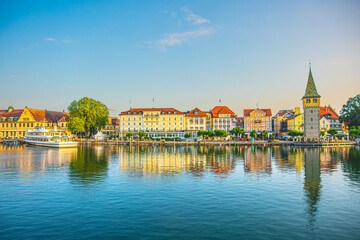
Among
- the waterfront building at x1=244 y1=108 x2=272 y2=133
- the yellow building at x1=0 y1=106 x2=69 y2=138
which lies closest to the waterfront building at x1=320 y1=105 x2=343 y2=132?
the waterfront building at x1=244 y1=108 x2=272 y2=133

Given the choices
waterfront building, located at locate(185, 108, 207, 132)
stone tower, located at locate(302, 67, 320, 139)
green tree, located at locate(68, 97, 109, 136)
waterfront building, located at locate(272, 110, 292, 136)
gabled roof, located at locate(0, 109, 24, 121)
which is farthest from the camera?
gabled roof, located at locate(0, 109, 24, 121)

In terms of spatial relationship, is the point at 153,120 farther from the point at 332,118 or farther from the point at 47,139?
the point at 332,118

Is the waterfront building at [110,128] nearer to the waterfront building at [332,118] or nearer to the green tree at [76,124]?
the green tree at [76,124]

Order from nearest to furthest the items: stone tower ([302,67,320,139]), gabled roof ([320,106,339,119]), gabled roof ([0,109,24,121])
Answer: stone tower ([302,67,320,139]) < gabled roof ([320,106,339,119]) < gabled roof ([0,109,24,121])

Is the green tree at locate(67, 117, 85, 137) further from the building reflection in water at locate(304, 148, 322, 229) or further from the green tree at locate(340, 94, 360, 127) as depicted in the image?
the green tree at locate(340, 94, 360, 127)

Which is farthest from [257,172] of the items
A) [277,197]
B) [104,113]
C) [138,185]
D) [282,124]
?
[282,124]

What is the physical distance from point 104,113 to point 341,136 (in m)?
→ 94.0

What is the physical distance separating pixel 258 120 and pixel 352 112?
110 ft

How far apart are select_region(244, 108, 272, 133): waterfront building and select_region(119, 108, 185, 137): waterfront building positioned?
27652 mm

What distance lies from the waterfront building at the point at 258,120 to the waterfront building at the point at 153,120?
27652 mm

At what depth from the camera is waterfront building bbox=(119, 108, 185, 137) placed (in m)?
113

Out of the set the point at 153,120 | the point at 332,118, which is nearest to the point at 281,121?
the point at 332,118

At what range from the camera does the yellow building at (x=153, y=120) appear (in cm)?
11256

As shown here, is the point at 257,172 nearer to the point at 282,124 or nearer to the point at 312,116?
the point at 312,116
